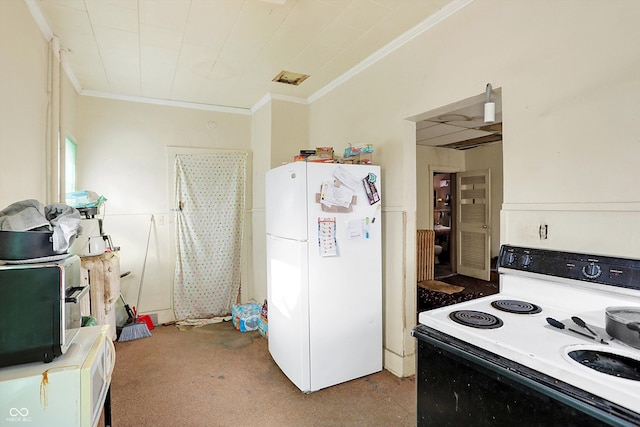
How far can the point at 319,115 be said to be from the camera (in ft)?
11.8

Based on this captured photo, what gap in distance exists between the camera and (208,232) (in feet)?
13.1

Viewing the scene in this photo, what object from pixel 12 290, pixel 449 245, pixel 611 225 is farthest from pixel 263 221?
pixel 449 245

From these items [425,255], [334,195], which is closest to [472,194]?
[425,255]

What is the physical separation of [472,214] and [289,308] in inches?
181

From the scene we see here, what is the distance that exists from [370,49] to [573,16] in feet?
4.64

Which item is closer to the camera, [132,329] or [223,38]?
[223,38]

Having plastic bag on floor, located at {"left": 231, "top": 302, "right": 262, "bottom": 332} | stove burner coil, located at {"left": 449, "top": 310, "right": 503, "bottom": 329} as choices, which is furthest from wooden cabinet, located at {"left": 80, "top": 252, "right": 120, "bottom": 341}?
stove burner coil, located at {"left": 449, "top": 310, "right": 503, "bottom": 329}

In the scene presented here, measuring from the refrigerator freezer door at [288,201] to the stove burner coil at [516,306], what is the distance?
1.27 m

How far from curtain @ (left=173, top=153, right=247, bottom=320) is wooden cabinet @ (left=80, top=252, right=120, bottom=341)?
953mm

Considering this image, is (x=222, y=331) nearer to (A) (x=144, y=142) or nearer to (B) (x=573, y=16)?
(A) (x=144, y=142)

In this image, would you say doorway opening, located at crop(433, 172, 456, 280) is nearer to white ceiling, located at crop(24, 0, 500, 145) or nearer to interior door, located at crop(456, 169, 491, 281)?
interior door, located at crop(456, 169, 491, 281)

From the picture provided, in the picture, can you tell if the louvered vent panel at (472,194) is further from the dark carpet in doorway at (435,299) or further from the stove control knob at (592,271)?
the stove control knob at (592,271)

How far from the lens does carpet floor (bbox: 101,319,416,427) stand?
2.08 metres

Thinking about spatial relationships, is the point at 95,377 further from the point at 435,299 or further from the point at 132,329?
the point at 435,299
